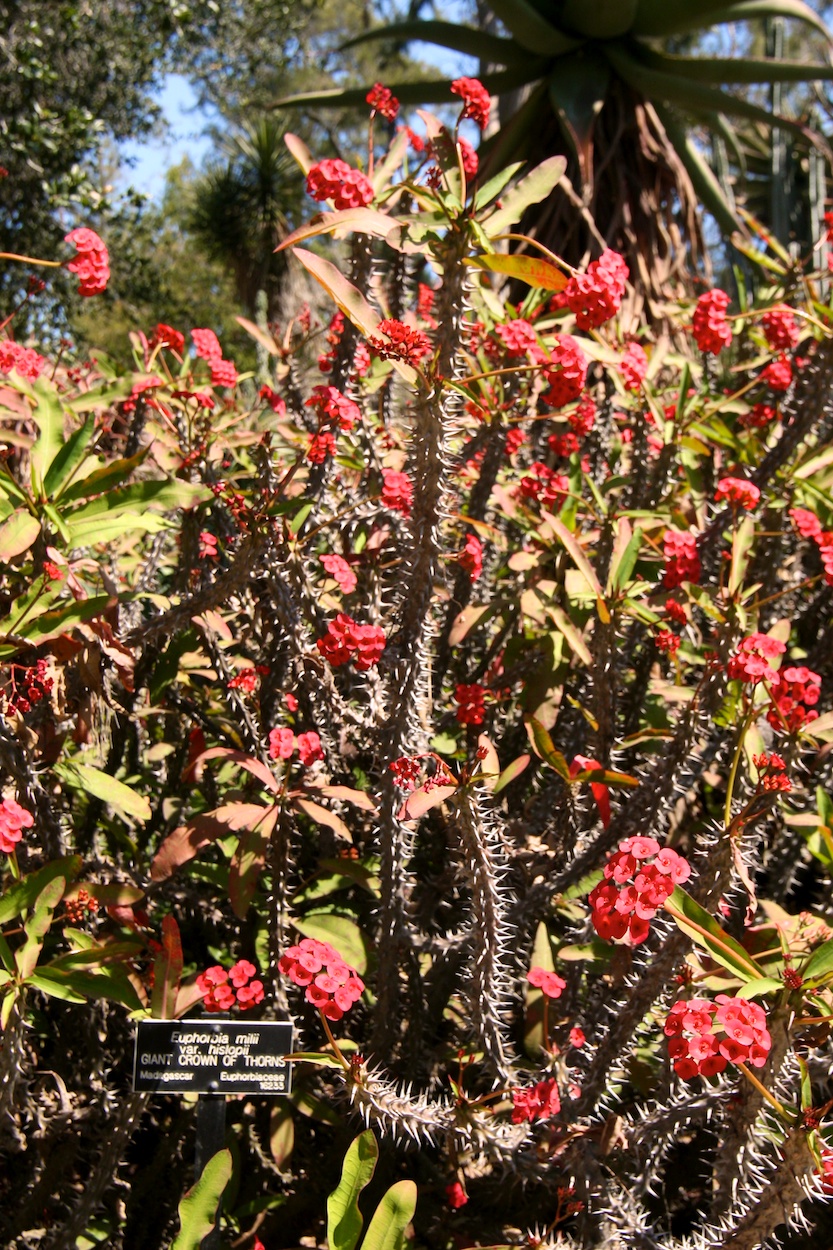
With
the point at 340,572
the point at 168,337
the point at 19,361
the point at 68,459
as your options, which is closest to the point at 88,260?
the point at 19,361

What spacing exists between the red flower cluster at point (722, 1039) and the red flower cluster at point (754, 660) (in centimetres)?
58

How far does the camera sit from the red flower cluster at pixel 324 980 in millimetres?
1555

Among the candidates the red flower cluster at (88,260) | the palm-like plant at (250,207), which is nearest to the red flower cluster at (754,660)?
the red flower cluster at (88,260)

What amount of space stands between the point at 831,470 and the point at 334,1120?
1.99 m

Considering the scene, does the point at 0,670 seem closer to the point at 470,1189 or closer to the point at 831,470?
the point at 470,1189

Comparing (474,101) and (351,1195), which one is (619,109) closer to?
(474,101)

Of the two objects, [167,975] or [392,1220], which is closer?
[392,1220]

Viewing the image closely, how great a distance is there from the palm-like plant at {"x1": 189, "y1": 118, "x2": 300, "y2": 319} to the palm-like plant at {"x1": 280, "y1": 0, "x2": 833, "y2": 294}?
36.0ft

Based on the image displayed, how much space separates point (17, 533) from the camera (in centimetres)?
182

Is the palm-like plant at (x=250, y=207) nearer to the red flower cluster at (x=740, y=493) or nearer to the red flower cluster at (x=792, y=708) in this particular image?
the red flower cluster at (x=740, y=493)

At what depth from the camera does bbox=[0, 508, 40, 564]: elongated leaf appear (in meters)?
1.78

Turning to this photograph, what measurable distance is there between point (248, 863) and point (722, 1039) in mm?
873

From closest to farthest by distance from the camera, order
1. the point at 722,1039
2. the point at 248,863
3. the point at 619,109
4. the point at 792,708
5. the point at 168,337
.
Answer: the point at 722,1039, the point at 248,863, the point at 792,708, the point at 168,337, the point at 619,109

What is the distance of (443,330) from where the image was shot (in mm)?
1778
